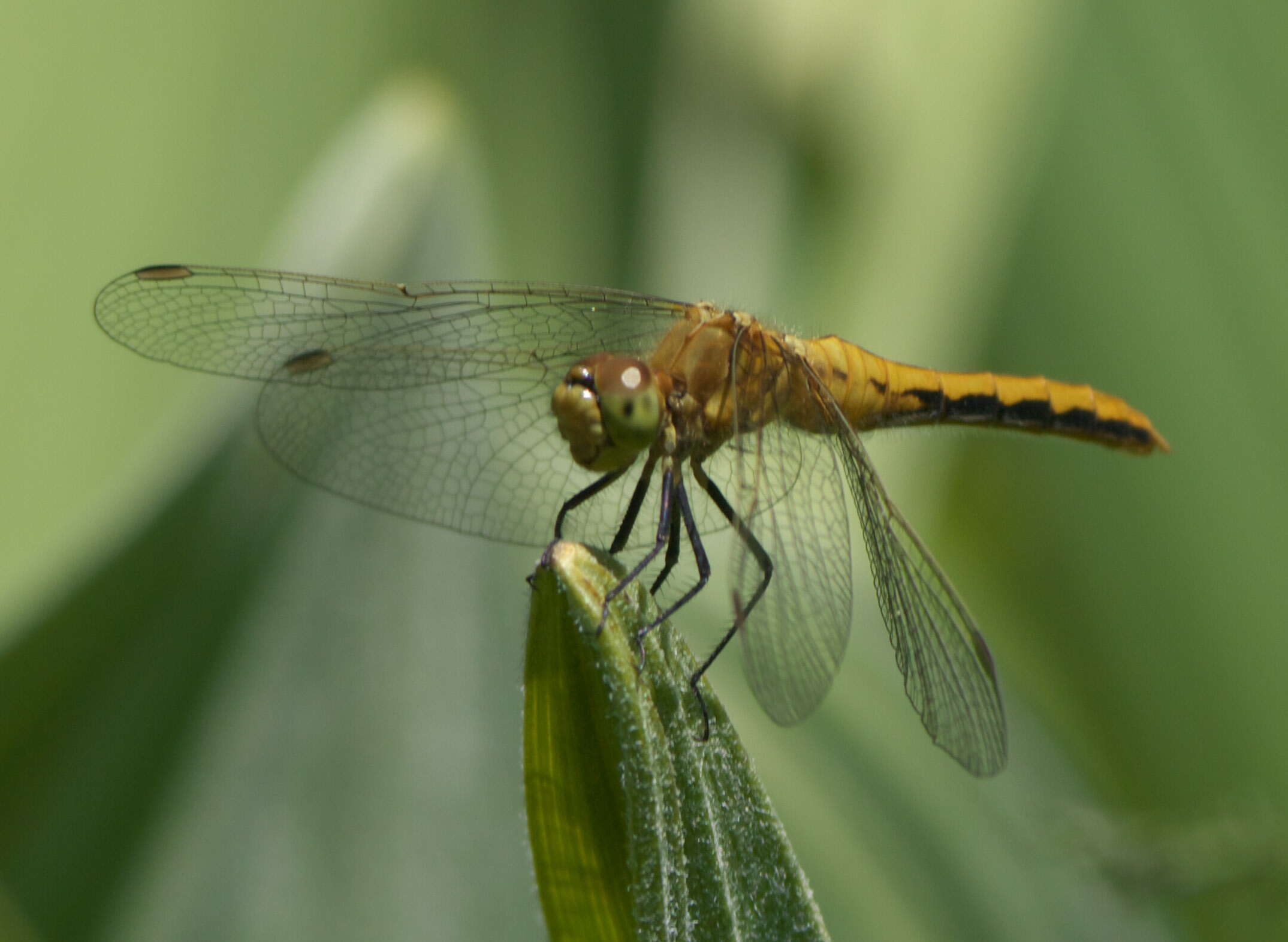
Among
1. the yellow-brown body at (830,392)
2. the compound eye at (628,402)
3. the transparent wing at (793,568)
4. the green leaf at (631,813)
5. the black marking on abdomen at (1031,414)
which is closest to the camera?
the green leaf at (631,813)

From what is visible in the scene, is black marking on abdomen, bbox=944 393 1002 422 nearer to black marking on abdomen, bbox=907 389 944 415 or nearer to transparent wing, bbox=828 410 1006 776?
black marking on abdomen, bbox=907 389 944 415

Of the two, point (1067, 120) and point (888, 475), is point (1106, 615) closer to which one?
point (888, 475)

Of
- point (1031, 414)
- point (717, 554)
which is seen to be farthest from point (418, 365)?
point (1031, 414)

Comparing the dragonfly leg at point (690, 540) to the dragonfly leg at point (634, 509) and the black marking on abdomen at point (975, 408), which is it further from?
the black marking on abdomen at point (975, 408)

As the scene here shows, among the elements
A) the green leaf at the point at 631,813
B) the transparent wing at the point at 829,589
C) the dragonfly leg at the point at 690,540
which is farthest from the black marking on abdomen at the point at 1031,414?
the green leaf at the point at 631,813

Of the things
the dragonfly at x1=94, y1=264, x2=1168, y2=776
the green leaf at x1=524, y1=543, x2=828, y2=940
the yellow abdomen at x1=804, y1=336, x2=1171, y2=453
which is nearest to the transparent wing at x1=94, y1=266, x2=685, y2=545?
the dragonfly at x1=94, y1=264, x2=1168, y2=776

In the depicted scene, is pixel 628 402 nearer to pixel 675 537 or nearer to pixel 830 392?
pixel 675 537

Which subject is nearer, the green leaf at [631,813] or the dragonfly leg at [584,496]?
the green leaf at [631,813]

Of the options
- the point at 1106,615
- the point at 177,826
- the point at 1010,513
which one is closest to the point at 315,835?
the point at 177,826
